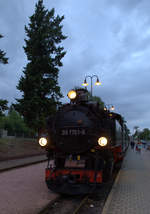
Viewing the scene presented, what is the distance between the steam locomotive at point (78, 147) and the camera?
581cm

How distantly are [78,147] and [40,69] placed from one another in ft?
58.7

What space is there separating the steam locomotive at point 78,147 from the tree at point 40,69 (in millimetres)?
14581

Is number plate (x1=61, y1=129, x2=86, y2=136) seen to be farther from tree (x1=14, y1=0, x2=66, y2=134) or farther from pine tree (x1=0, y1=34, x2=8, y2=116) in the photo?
tree (x1=14, y1=0, x2=66, y2=134)

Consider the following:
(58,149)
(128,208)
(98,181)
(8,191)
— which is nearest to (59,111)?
(58,149)

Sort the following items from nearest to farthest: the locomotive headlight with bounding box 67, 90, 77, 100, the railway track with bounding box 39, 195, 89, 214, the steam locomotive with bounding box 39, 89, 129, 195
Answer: the railway track with bounding box 39, 195, 89, 214
the steam locomotive with bounding box 39, 89, 129, 195
the locomotive headlight with bounding box 67, 90, 77, 100

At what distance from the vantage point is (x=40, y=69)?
22.8 m

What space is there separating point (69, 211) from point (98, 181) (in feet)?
3.79

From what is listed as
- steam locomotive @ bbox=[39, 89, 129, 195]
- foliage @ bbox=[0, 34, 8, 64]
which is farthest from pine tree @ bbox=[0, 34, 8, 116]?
steam locomotive @ bbox=[39, 89, 129, 195]

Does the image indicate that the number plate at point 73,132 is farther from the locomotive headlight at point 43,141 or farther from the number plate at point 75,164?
the number plate at point 75,164

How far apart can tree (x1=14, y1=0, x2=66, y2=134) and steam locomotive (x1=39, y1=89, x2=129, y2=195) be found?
14.6 meters

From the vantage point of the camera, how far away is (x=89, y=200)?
6.06m

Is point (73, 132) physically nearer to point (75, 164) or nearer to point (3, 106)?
point (75, 164)

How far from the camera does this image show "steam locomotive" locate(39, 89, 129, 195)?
19.1ft

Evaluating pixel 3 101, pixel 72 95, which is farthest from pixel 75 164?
pixel 3 101
